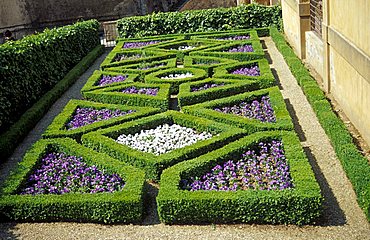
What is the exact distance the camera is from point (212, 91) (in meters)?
11.9

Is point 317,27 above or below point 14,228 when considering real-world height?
above

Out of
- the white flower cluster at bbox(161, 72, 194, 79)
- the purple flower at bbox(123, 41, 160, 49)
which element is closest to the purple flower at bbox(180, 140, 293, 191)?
the white flower cluster at bbox(161, 72, 194, 79)

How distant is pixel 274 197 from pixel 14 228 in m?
4.05

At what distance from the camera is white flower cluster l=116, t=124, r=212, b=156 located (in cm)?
922

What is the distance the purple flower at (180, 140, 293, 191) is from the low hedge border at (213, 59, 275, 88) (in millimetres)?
4087

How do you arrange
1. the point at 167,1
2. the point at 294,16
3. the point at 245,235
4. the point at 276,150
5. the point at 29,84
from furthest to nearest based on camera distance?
the point at 167,1
the point at 294,16
the point at 29,84
the point at 276,150
the point at 245,235

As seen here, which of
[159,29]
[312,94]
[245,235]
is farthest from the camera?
[159,29]

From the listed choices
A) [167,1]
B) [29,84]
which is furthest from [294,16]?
[167,1]

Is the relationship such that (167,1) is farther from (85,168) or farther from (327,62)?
(85,168)

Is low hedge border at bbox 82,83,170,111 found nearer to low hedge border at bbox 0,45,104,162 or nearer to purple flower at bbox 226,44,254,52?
low hedge border at bbox 0,45,104,162

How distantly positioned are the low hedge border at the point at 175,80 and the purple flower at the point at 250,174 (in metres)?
5.14

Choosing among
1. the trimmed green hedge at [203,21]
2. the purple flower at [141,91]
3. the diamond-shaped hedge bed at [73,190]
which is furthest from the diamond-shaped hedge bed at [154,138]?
the trimmed green hedge at [203,21]

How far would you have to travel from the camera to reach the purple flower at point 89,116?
10883 millimetres

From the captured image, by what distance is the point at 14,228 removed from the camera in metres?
7.44
